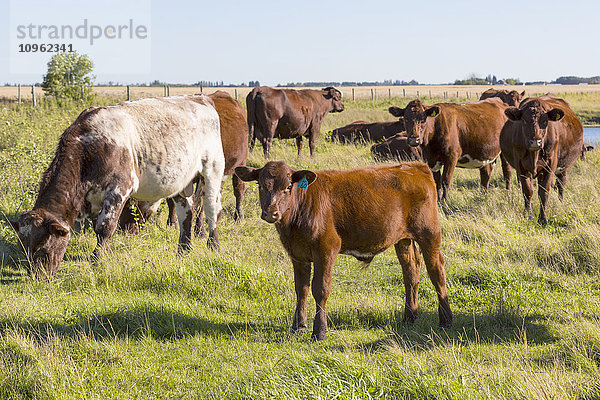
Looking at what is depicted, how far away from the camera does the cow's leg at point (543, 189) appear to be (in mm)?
10261

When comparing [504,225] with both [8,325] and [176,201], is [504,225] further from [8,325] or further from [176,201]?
[8,325]

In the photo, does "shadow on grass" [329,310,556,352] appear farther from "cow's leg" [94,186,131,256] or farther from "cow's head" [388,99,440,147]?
"cow's head" [388,99,440,147]

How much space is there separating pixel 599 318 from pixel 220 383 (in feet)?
12.2

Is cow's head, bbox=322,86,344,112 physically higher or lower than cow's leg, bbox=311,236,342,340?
higher

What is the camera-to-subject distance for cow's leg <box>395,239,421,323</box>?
6316 mm

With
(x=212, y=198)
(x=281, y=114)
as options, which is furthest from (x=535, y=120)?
(x=281, y=114)

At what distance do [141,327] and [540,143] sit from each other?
694 centimetres

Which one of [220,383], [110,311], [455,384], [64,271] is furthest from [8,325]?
[455,384]

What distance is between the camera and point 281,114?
1866cm

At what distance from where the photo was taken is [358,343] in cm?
577

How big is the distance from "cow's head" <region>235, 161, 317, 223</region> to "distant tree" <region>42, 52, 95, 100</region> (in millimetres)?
29492

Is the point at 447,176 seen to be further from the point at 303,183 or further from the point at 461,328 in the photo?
the point at 303,183

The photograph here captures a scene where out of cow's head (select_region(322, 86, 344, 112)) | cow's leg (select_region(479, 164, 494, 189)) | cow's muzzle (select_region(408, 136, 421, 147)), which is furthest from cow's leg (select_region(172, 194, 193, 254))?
cow's head (select_region(322, 86, 344, 112))

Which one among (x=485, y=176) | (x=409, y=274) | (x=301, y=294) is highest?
(x=485, y=176)
